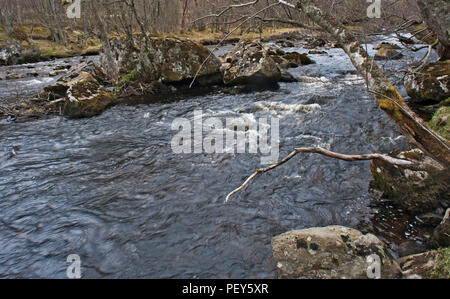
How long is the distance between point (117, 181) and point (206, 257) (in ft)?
10.3

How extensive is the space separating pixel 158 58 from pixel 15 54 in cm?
2159

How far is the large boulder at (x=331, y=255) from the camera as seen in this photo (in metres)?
3.09

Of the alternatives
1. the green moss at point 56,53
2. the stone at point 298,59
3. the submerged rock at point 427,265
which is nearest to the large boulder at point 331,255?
the submerged rock at point 427,265

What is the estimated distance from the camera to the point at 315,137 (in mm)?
7656

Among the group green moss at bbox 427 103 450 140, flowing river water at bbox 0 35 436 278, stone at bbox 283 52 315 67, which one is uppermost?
stone at bbox 283 52 315 67

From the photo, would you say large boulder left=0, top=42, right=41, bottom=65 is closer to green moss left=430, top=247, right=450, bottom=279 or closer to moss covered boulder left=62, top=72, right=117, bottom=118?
moss covered boulder left=62, top=72, right=117, bottom=118

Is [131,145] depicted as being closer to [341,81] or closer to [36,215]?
[36,215]

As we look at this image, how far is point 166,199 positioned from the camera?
17.0 feet

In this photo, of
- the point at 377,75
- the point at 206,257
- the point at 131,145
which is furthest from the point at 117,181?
the point at 377,75

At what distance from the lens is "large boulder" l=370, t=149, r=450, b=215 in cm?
403

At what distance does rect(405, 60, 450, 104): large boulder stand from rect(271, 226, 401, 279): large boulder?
24.9 feet

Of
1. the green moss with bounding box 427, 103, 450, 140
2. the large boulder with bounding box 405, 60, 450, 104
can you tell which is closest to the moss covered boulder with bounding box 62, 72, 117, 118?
the green moss with bounding box 427, 103, 450, 140

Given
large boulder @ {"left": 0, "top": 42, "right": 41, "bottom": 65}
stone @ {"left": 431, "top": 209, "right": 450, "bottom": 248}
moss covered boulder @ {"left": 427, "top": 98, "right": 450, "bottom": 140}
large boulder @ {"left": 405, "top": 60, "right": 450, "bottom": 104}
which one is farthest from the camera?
large boulder @ {"left": 0, "top": 42, "right": 41, "bottom": 65}

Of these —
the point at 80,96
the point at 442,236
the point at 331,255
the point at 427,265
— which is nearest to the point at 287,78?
the point at 80,96
